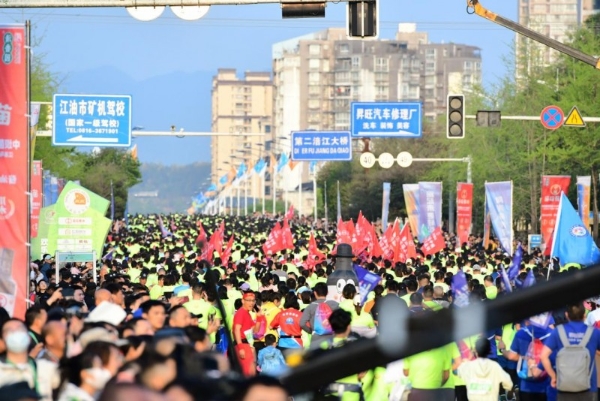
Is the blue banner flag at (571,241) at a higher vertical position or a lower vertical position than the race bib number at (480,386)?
higher

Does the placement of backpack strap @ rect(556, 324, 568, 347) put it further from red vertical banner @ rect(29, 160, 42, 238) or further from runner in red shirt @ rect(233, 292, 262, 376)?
red vertical banner @ rect(29, 160, 42, 238)

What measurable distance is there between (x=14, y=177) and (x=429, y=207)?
30499mm

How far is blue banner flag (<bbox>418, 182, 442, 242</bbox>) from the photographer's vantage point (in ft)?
139

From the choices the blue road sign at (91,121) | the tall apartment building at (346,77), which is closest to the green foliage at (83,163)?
the blue road sign at (91,121)

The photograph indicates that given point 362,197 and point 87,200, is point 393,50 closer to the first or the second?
point 362,197

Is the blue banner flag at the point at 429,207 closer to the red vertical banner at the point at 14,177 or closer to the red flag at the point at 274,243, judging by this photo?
the red flag at the point at 274,243

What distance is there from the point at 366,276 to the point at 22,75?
18.4 feet

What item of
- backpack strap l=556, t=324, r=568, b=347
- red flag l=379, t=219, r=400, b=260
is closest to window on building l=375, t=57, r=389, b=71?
red flag l=379, t=219, r=400, b=260

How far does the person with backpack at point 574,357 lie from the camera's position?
10.3 meters

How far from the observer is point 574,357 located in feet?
34.1

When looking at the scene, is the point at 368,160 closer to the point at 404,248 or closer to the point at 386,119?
the point at 386,119

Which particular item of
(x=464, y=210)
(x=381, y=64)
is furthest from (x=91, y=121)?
(x=381, y=64)

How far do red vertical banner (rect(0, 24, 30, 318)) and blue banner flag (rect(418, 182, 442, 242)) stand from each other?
29676 mm

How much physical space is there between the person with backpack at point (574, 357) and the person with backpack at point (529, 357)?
2.74 ft
